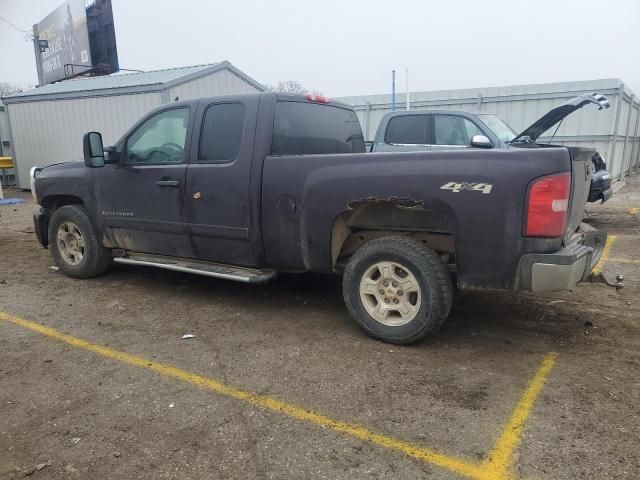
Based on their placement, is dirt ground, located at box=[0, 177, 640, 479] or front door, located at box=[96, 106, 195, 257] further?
front door, located at box=[96, 106, 195, 257]

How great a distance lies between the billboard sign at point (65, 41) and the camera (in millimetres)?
24406

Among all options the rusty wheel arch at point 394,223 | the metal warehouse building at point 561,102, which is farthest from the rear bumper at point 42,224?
the metal warehouse building at point 561,102

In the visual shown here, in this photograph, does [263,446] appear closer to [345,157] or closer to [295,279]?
[345,157]

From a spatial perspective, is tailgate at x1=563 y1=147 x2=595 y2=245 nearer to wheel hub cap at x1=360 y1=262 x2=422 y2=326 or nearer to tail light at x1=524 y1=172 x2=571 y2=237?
tail light at x1=524 y1=172 x2=571 y2=237

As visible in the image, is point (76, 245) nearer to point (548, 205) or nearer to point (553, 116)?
point (548, 205)

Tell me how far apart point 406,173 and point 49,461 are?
109 inches

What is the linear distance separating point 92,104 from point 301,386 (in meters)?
13.2

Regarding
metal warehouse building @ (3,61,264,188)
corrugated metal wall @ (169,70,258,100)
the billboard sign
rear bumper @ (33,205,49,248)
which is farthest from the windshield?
the billboard sign

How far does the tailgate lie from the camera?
3566 millimetres

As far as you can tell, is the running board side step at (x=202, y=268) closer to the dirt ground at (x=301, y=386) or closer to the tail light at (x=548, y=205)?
the dirt ground at (x=301, y=386)

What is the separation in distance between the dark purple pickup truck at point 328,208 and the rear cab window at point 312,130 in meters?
0.01

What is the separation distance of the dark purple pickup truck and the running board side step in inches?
0.8

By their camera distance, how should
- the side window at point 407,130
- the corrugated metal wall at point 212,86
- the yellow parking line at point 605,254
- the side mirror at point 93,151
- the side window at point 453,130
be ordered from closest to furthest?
the side mirror at point 93,151 < the yellow parking line at point 605,254 < the side window at point 453,130 < the side window at point 407,130 < the corrugated metal wall at point 212,86

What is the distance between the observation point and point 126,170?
524 centimetres
